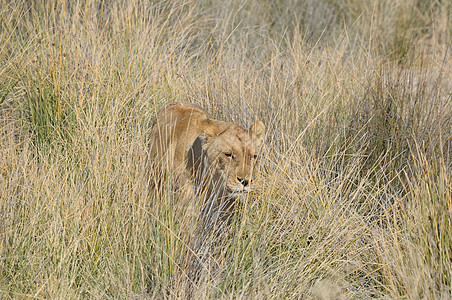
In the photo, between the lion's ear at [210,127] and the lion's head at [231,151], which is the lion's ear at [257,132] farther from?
the lion's ear at [210,127]

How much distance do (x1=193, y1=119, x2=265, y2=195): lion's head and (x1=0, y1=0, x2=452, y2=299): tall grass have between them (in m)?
0.16

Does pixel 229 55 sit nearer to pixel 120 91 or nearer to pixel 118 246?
pixel 120 91

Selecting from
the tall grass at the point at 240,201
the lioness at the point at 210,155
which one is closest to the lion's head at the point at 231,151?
the lioness at the point at 210,155

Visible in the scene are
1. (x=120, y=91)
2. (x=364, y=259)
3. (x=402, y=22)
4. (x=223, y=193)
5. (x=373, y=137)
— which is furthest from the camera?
(x=402, y=22)

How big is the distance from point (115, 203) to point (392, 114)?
223 centimetres

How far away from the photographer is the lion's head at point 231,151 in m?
3.80

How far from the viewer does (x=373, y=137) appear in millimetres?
4496

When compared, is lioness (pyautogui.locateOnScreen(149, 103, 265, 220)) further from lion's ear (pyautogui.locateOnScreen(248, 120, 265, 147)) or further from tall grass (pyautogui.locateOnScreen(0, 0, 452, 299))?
tall grass (pyautogui.locateOnScreen(0, 0, 452, 299))

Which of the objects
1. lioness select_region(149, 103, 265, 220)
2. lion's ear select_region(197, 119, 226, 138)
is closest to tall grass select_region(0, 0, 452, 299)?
lioness select_region(149, 103, 265, 220)

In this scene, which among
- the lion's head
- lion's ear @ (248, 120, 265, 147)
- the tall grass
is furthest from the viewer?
lion's ear @ (248, 120, 265, 147)

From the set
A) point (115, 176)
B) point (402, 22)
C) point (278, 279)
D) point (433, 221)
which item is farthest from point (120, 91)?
point (402, 22)

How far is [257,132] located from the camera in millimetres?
4172

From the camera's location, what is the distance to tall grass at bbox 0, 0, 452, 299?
3.10m

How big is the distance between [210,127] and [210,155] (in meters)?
0.22
